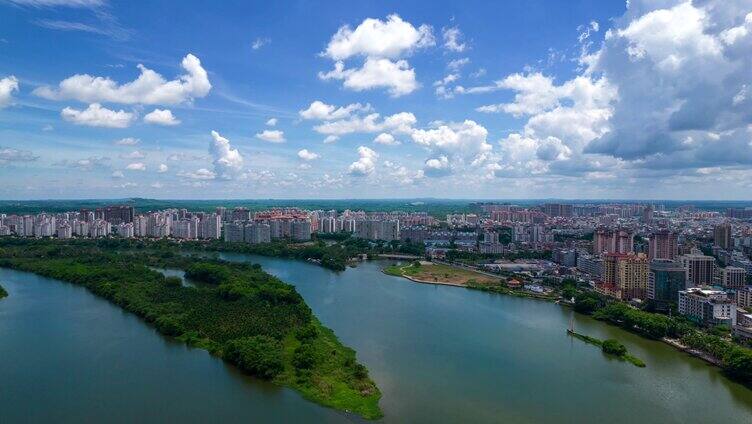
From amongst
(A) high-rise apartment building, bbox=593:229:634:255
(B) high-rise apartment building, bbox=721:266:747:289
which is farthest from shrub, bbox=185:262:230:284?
(A) high-rise apartment building, bbox=593:229:634:255

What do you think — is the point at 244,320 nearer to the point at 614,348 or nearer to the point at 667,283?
the point at 614,348

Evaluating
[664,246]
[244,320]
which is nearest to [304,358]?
[244,320]

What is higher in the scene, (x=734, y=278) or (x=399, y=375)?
(x=734, y=278)

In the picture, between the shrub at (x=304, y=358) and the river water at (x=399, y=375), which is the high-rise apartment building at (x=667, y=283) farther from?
the shrub at (x=304, y=358)

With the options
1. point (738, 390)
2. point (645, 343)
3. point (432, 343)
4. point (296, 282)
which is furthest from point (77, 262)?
point (738, 390)

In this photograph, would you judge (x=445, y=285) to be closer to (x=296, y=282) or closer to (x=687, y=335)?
(x=296, y=282)

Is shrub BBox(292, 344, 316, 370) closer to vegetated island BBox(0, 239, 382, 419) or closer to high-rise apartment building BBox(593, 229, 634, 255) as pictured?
vegetated island BBox(0, 239, 382, 419)
